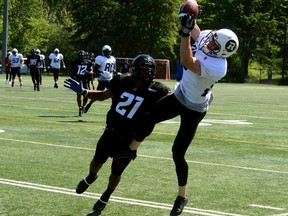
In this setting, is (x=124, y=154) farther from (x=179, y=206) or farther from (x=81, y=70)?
(x=81, y=70)

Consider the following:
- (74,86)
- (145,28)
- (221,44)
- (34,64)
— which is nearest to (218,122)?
(74,86)

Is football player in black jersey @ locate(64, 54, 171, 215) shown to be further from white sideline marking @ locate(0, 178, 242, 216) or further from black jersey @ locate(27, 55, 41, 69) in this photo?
black jersey @ locate(27, 55, 41, 69)

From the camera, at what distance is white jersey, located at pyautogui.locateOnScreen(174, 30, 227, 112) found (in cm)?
736

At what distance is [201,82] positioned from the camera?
752cm

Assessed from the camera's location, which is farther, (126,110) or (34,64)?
(34,64)

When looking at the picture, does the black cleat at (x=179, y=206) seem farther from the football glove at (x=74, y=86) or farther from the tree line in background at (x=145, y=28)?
the tree line in background at (x=145, y=28)

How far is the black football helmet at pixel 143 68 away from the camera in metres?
7.57

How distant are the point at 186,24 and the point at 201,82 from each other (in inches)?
27.1

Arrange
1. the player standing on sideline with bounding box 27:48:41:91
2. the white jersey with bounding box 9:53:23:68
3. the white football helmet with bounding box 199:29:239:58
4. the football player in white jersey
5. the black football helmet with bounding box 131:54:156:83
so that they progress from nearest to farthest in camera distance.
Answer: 1. the football player in white jersey
2. the white football helmet with bounding box 199:29:239:58
3. the black football helmet with bounding box 131:54:156:83
4. the player standing on sideline with bounding box 27:48:41:91
5. the white jersey with bounding box 9:53:23:68

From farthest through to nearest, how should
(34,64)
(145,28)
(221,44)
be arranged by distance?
(145,28), (34,64), (221,44)

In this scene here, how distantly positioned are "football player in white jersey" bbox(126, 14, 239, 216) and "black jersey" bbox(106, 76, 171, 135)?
3.9 inches

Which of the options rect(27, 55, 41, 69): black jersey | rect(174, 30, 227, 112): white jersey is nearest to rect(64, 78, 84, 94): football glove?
rect(174, 30, 227, 112): white jersey

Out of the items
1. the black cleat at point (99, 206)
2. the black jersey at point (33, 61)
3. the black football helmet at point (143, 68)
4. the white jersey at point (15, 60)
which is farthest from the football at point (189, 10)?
the white jersey at point (15, 60)

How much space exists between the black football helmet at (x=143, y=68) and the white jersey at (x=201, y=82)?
342 millimetres
